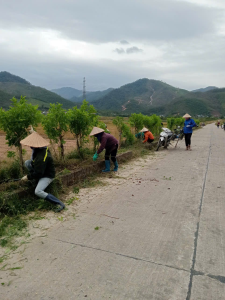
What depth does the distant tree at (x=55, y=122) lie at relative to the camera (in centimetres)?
645

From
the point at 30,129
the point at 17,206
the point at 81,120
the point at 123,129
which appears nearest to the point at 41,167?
the point at 17,206

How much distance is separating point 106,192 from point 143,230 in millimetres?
1907

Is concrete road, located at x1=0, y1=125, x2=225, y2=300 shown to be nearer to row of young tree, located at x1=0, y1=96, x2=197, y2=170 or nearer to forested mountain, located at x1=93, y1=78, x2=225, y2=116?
row of young tree, located at x1=0, y1=96, x2=197, y2=170

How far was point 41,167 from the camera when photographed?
4.34 metres

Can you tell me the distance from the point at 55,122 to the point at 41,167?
2447mm

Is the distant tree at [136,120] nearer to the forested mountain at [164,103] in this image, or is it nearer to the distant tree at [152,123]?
the distant tree at [152,123]

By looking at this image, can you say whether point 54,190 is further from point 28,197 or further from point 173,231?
point 173,231

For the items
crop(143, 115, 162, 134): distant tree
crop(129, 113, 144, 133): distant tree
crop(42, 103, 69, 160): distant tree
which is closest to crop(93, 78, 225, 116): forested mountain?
crop(143, 115, 162, 134): distant tree

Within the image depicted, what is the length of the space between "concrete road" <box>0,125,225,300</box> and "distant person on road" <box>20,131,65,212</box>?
2.18 ft

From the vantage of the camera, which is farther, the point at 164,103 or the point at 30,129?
the point at 164,103

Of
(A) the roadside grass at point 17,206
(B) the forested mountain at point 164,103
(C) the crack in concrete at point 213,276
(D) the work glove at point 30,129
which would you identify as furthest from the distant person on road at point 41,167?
(B) the forested mountain at point 164,103

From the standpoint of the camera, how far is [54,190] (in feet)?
16.1

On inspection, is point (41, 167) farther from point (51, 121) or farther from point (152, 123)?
point (152, 123)

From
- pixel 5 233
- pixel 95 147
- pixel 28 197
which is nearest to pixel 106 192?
pixel 28 197
